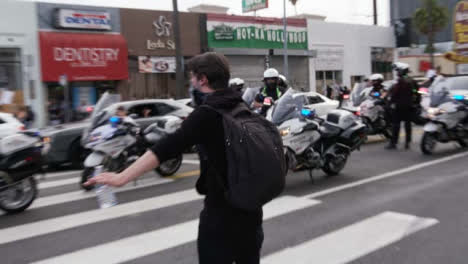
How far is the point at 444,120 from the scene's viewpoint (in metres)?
10.2

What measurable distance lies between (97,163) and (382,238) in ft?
14.4

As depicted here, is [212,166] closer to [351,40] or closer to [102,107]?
[102,107]

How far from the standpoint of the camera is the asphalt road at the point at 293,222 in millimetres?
4676

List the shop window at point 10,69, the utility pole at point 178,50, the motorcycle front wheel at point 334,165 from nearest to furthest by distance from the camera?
the motorcycle front wheel at point 334,165 < the shop window at point 10,69 < the utility pole at point 178,50

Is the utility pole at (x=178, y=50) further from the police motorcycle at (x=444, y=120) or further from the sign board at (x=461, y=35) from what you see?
the police motorcycle at (x=444, y=120)

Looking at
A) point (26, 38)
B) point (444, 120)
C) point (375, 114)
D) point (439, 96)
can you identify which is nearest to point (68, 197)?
point (444, 120)

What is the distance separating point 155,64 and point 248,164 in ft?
70.5

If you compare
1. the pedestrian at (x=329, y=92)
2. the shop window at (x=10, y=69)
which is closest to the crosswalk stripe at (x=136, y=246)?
the shop window at (x=10, y=69)

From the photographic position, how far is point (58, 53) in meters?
19.4

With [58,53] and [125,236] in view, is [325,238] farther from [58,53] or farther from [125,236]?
[58,53]

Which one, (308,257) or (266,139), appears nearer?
(266,139)

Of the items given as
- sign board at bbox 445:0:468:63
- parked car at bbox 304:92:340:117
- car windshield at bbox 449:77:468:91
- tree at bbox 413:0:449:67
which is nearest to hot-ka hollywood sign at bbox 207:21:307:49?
parked car at bbox 304:92:340:117

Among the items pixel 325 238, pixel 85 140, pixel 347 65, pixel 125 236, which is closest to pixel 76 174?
pixel 85 140

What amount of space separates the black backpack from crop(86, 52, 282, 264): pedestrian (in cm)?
2
